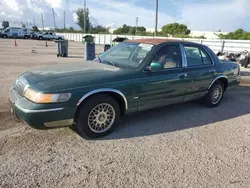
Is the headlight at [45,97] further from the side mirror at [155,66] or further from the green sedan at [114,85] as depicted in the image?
the side mirror at [155,66]

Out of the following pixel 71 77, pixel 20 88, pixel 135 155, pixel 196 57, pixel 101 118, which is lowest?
pixel 135 155

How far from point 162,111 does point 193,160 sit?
192 centimetres

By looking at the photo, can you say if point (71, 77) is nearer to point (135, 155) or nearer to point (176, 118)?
point (135, 155)

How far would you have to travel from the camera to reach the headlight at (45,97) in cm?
295

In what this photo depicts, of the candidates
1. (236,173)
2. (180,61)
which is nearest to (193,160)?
(236,173)

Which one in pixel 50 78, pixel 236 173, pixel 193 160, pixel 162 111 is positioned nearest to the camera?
pixel 236 173

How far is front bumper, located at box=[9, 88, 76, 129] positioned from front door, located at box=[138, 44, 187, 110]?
1298mm

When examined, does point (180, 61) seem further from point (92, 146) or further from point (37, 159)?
point (37, 159)

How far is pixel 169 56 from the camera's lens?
430 centimetres

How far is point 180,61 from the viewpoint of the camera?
4.40 metres

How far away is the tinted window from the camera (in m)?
4.10

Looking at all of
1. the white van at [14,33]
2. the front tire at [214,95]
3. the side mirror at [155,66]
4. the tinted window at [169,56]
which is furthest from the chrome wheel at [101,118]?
the white van at [14,33]

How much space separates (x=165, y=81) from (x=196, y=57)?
4.11 feet

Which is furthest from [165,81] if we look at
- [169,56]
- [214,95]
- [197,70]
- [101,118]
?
[214,95]
